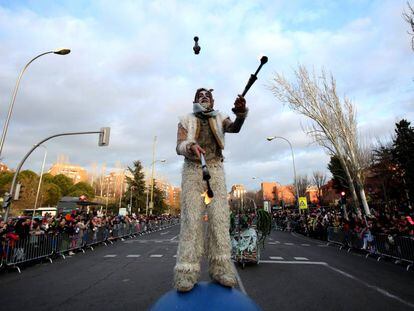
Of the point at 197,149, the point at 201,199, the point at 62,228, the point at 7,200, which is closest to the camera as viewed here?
the point at 197,149


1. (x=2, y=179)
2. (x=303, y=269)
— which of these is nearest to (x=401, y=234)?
(x=303, y=269)

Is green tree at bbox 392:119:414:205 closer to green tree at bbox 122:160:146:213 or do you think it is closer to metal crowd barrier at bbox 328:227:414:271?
metal crowd barrier at bbox 328:227:414:271

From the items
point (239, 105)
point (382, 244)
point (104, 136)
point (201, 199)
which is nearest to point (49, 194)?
point (104, 136)

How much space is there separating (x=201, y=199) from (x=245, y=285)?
14.2ft

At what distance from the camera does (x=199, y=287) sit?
→ 2.96 meters

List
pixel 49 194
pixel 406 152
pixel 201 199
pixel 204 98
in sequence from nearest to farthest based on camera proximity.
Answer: pixel 201 199
pixel 204 98
pixel 406 152
pixel 49 194

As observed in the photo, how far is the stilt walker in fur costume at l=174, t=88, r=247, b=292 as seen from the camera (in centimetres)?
316

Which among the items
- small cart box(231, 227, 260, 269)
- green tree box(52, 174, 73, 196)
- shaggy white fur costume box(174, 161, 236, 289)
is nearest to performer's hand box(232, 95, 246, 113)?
shaggy white fur costume box(174, 161, 236, 289)

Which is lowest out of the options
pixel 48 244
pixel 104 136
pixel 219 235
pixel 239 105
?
pixel 48 244

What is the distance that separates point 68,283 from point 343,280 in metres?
6.79

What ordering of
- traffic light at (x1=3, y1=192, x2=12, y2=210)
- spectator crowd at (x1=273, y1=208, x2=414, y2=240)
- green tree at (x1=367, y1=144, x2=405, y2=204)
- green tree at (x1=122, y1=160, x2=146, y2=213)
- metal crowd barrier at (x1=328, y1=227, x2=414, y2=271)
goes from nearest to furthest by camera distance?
metal crowd barrier at (x1=328, y1=227, x2=414, y2=271), spectator crowd at (x1=273, y1=208, x2=414, y2=240), traffic light at (x1=3, y1=192, x2=12, y2=210), green tree at (x1=367, y1=144, x2=405, y2=204), green tree at (x1=122, y1=160, x2=146, y2=213)

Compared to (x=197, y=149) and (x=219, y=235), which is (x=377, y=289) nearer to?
(x=219, y=235)

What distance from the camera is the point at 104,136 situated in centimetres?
1591

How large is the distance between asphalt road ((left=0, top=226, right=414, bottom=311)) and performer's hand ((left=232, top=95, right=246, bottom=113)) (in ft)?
11.6
